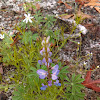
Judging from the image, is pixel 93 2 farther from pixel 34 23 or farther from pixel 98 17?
pixel 34 23

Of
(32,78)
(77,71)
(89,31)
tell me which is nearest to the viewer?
(32,78)

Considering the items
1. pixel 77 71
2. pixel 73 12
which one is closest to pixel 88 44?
pixel 77 71

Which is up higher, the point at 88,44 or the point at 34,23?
the point at 34,23

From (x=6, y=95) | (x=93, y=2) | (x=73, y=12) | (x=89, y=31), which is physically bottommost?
(x=6, y=95)

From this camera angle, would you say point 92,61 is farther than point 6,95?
Yes

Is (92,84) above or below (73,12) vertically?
below

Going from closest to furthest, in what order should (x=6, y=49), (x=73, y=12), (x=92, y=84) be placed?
(x=92, y=84) < (x=6, y=49) < (x=73, y=12)

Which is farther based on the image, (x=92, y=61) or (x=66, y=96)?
(x=92, y=61)

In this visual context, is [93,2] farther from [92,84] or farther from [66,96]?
[66,96]

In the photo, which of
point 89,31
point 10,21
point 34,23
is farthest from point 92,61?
point 10,21
